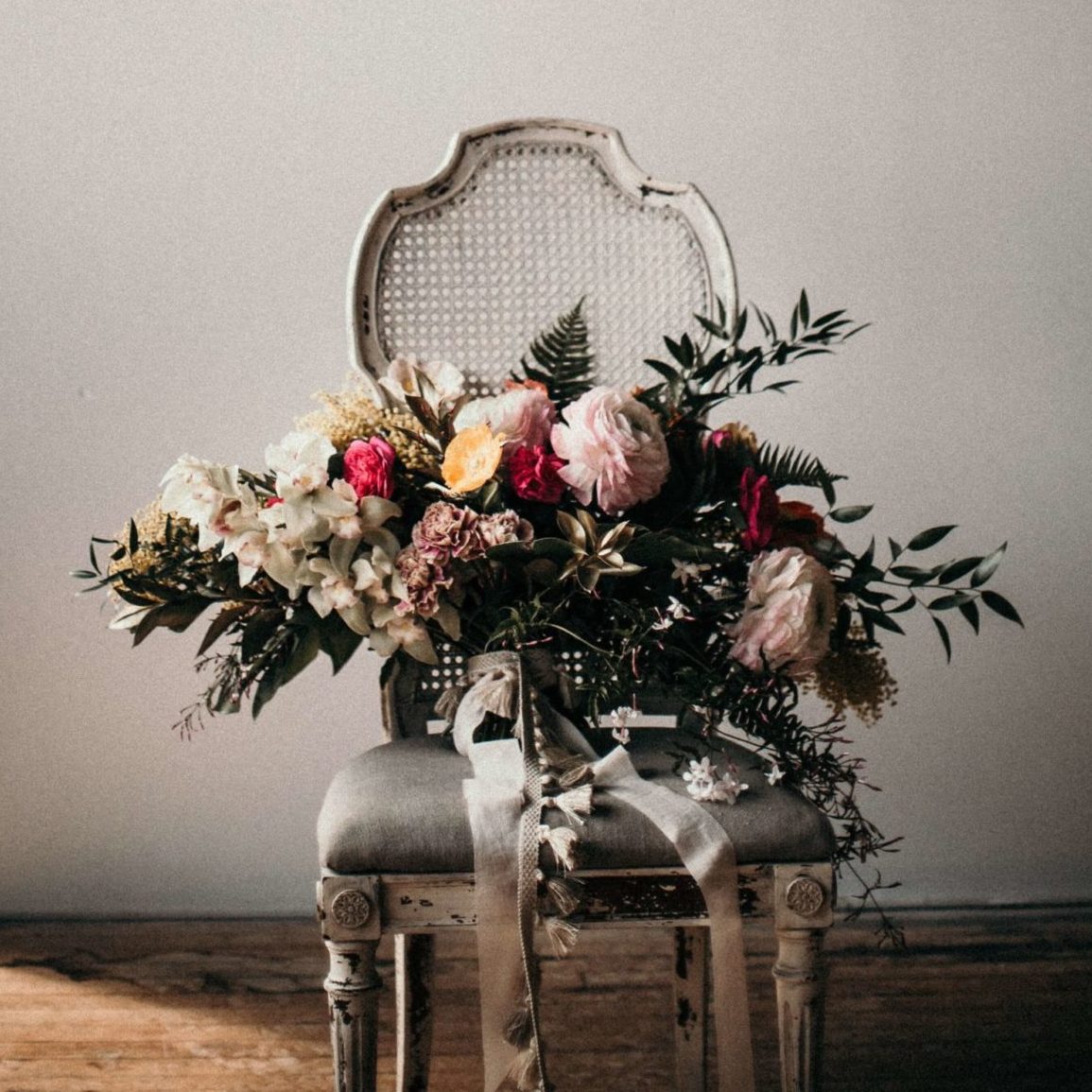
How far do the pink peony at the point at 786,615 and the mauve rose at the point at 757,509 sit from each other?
0.07 feet

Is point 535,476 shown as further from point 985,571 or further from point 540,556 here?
point 985,571

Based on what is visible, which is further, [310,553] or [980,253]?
[980,253]

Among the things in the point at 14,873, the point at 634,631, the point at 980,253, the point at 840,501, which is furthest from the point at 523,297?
the point at 14,873

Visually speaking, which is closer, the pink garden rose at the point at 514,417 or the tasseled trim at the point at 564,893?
the tasseled trim at the point at 564,893

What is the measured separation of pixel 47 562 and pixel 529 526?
45.5 inches

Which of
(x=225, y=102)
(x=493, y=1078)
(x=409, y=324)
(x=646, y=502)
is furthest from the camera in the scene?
(x=225, y=102)

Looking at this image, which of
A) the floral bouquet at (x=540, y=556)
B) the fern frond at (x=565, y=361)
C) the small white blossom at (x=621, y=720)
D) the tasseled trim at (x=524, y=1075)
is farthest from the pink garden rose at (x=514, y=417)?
the tasseled trim at (x=524, y=1075)

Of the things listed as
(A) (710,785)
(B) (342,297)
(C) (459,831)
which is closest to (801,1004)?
(A) (710,785)

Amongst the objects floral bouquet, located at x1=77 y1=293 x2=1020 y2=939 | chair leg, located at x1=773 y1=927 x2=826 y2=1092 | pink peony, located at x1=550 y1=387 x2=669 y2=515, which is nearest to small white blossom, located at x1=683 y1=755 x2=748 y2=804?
floral bouquet, located at x1=77 y1=293 x2=1020 y2=939

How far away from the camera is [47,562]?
1.94 m

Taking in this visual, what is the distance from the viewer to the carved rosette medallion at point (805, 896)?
3.29ft

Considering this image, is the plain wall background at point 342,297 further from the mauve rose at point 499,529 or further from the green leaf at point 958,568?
the mauve rose at point 499,529

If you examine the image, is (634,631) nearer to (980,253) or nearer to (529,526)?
(529,526)

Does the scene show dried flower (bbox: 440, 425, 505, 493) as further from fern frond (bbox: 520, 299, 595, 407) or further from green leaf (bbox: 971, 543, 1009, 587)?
green leaf (bbox: 971, 543, 1009, 587)
